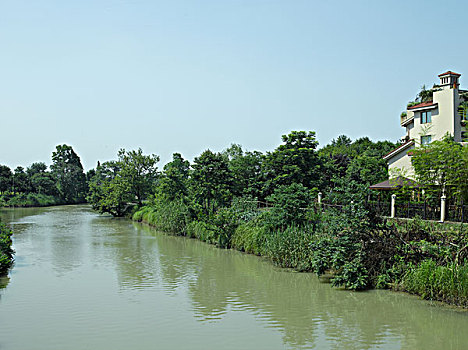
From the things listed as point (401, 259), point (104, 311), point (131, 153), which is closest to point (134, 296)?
point (104, 311)

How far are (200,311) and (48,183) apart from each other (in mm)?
64066

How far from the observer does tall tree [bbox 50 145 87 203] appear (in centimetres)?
7250

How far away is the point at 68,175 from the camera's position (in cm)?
7400

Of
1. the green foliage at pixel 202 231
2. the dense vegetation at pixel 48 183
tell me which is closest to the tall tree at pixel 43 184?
the dense vegetation at pixel 48 183

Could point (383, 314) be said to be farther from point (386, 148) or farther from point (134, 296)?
point (386, 148)

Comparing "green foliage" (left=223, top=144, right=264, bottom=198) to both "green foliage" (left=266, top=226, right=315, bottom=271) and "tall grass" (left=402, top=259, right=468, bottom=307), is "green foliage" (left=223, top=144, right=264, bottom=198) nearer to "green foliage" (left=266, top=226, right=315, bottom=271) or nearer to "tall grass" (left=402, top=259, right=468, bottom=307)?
"green foliage" (left=266, top=226, right=315, bottom=271)

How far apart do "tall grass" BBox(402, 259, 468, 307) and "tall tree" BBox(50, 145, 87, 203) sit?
67.6 meters

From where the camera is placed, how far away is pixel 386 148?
58375 millimetres

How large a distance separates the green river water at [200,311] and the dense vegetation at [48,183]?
45.2 meters

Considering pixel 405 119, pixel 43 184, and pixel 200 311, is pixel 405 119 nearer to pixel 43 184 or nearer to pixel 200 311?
pixel 200 311

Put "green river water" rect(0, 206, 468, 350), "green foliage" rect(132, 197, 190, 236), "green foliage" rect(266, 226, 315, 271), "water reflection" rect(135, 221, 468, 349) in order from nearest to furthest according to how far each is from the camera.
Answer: "green river water" rect(0, 206, 468, 350) < "water reflection" rect(135, 221, 468, 349) < "green foliage" rect(266, 226, 315, 271) < "green foliage" rect(132, 197, 190, 236)

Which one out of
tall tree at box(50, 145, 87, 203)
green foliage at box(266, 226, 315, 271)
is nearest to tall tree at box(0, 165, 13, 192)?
tall tree at box(50, 145, 87, 203)


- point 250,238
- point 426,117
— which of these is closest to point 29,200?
point 250,238

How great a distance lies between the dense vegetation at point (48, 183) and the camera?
62656 mm
